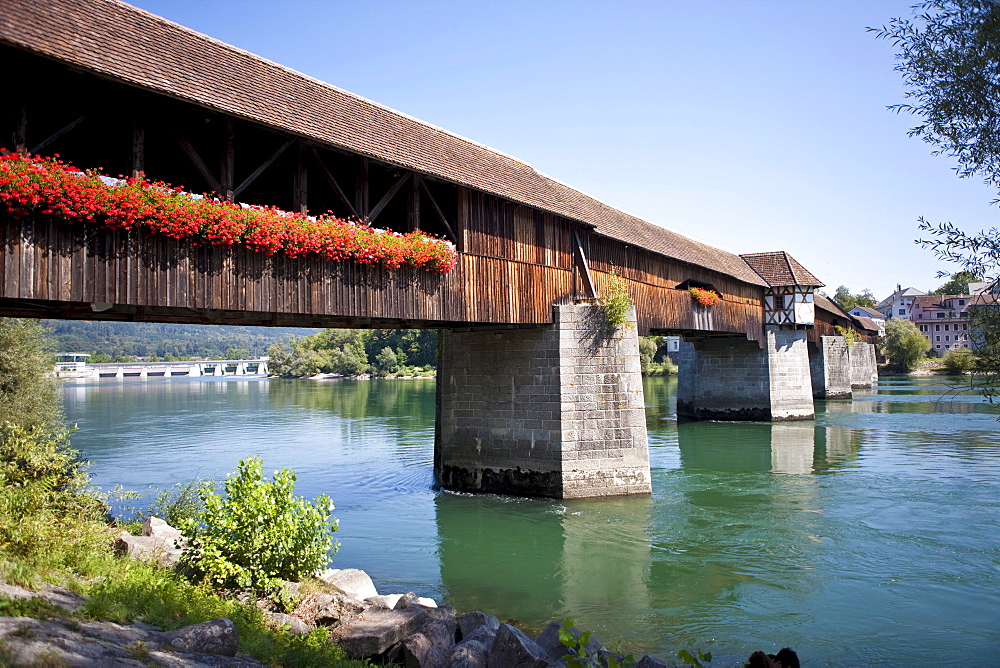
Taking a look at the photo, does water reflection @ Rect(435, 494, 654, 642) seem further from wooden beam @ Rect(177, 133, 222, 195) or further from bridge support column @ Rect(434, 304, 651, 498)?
wooden beam @ Rect(177, 133, 222, 195)

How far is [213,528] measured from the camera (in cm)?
566

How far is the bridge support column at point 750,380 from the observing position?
2403 cm

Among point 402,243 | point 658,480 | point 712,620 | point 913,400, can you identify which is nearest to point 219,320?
point 402,243

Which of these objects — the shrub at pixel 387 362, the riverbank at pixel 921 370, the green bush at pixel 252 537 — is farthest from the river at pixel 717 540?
the shrub at pixel 387 362

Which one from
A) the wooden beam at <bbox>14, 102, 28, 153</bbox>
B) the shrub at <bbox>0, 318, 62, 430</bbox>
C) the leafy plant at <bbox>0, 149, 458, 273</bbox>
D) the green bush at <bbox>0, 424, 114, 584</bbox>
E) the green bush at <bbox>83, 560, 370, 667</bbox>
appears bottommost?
the green bush at <bbox>83, 560, 370, 667</bbox>

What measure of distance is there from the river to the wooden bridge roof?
5329 millimetres

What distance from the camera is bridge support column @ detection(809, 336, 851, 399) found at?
3444 centimetres

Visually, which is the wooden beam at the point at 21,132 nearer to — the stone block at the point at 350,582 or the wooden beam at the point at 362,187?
the wooden beam at the point at 362,187

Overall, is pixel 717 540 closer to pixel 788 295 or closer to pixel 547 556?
pixel 547 556

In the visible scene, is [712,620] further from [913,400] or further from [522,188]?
[913,400]

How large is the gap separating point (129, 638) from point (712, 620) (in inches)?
211

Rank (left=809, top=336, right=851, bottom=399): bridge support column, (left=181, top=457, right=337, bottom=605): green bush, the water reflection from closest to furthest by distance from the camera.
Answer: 1. (left=181, top=457, right=337, bottom=605): green bush
2. the water reflection
3. (left=809, top=336, right=851, bottom=399): bridge support column

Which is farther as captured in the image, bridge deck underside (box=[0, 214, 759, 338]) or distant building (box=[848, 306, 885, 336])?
distant building (box=[848, 306, 885, 336])

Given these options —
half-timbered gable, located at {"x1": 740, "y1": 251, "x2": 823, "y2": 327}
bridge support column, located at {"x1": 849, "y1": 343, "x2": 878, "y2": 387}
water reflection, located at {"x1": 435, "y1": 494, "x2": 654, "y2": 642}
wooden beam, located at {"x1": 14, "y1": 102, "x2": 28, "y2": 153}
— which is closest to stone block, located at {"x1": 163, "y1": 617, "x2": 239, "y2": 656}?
water reflection, located at {"x1": 435, "y1": 494, "x2": 654, "y2": 642}
